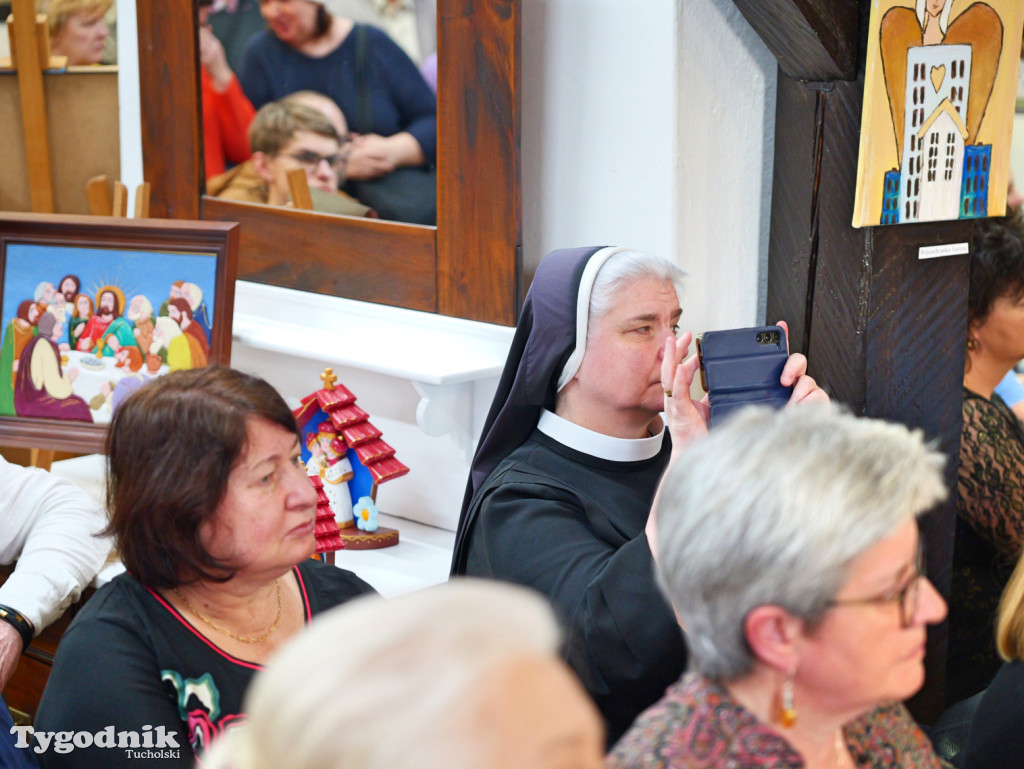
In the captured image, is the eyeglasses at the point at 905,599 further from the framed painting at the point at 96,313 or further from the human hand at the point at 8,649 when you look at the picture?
the framed painting at the point at 96,313

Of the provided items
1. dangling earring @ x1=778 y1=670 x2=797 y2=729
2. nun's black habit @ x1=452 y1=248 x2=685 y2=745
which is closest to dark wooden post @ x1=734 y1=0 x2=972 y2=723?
nun's black habit @ x1=452 y1=248 x2=685 y2=745

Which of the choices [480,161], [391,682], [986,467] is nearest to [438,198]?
[480,161]

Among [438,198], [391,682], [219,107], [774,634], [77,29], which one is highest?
[77,29]

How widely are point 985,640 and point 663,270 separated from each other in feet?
3.98

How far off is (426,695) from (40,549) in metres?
1.87

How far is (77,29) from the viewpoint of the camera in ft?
15.7

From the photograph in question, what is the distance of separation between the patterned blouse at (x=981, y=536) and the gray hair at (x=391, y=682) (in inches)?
77.0

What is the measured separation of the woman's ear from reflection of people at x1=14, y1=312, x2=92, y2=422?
6.86 feet

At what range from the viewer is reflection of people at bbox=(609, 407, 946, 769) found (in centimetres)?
109

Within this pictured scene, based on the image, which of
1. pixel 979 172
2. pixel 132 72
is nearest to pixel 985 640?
pixel 979 172

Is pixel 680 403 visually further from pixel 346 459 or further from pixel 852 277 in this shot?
pixel 346 459

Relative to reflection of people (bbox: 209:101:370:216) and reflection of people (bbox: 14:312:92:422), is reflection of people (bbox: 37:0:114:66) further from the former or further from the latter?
reflection of people (bbox: 14:312:92:422)

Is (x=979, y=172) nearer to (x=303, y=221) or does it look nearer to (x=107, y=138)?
(x=303, y=221)

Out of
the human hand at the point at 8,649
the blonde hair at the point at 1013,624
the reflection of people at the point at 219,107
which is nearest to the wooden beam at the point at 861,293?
the blonde hair at the point at 1013,624
